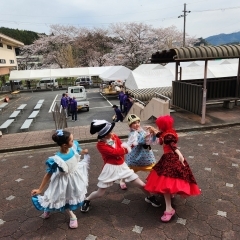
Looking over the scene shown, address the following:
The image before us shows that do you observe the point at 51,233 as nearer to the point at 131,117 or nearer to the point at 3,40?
the point at 131,117

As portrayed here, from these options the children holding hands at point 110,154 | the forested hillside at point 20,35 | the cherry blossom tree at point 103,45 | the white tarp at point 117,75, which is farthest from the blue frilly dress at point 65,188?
the forested hillside at point 20,35

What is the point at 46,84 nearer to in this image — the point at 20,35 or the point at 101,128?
the point at 20,35

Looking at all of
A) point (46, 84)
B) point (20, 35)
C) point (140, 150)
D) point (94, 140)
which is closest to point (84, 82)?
point (46, 84)

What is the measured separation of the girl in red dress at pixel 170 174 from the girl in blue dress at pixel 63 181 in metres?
1.10

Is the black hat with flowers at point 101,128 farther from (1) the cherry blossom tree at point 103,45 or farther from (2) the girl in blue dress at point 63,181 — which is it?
(1) the cherry blossom tree at point 103,45

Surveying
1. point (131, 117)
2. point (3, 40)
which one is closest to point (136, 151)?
point (131, 117)

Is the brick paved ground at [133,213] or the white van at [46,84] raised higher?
the white van at [46,84]

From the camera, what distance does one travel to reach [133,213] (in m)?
3.79

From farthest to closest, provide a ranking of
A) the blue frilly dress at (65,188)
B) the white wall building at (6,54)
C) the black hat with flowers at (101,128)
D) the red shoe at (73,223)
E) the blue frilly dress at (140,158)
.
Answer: the white wall building at (6,54)
the blue frilly dress at (140,158)
the red shoe at (73,223)
the black hat with flowers at (101,128)
the blue frilly dress at (65,188)

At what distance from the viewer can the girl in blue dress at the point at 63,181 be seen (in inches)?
123


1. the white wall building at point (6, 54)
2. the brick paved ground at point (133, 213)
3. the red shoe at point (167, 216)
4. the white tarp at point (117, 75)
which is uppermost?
the white wall building at point (6, 54)

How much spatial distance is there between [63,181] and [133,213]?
1.36m

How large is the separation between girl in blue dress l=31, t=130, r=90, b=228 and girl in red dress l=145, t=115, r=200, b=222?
3.60ft

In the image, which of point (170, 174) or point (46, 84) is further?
point (46, 84)
